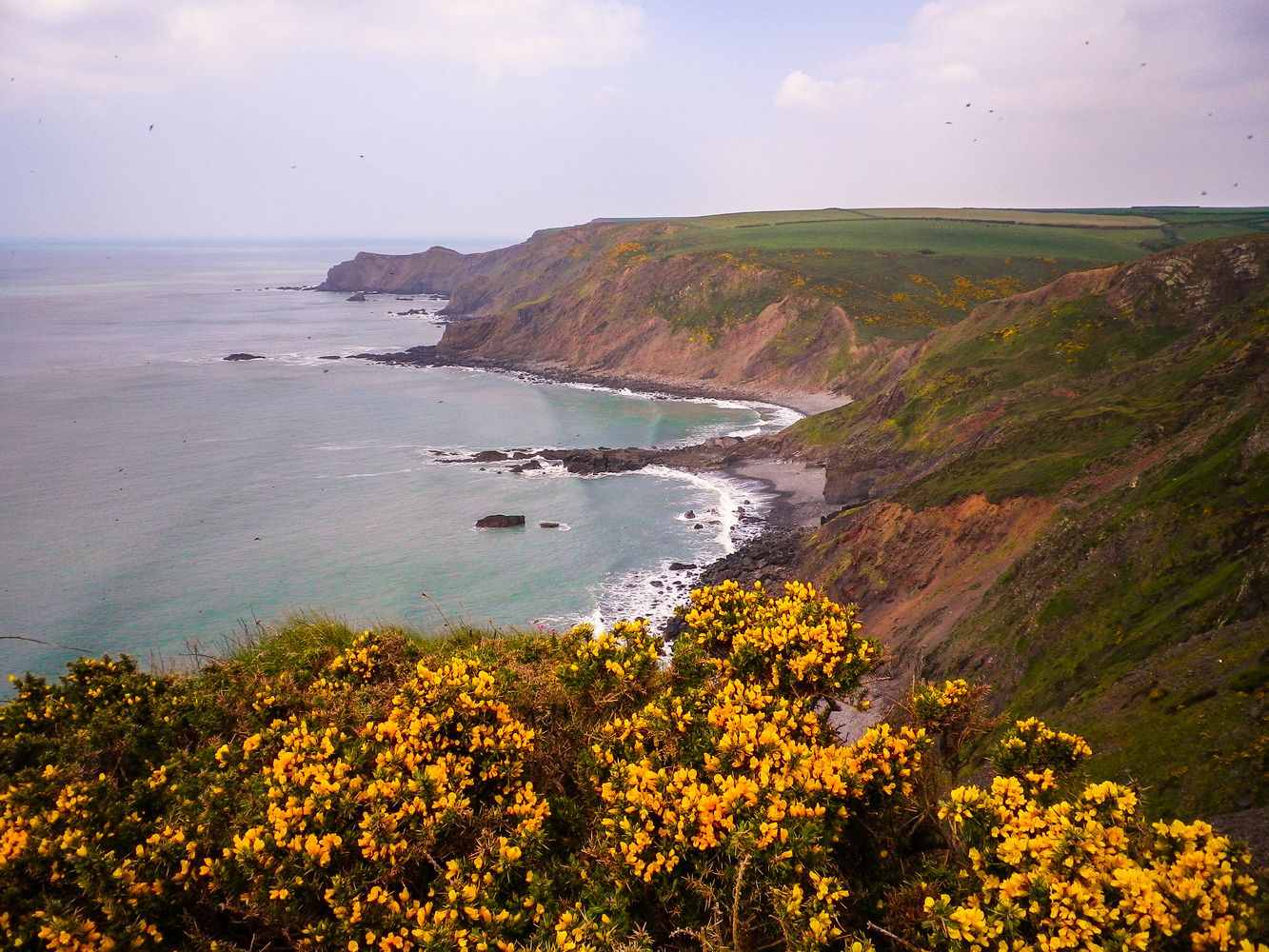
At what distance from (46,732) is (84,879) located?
434 cm

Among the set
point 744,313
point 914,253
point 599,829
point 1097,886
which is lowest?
point 599,829

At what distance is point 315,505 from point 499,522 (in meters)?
15.1

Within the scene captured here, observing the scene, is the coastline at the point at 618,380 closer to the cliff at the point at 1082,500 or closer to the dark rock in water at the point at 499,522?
the cliff at the point at 1082,500

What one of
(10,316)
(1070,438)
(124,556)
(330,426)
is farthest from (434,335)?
(1070,438)

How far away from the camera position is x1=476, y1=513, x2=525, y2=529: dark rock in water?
51.6 meters

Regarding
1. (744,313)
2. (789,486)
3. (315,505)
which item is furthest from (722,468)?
(744,313)

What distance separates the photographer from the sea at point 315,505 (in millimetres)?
39625

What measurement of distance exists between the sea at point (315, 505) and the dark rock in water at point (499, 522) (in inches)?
30.5

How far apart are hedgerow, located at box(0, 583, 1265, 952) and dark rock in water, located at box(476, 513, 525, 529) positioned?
42.2 meters

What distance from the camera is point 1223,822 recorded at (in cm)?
898

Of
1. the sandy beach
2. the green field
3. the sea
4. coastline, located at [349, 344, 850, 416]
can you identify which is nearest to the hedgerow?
the sea

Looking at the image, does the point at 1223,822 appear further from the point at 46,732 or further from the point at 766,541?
the point at 766,541

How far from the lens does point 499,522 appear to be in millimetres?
51781

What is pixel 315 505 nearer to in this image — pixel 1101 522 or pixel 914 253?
pixel 1101 522
